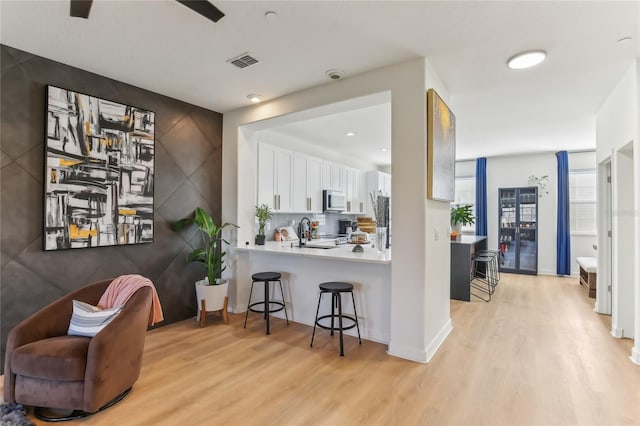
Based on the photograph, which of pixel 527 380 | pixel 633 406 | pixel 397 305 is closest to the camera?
pixel 633 406

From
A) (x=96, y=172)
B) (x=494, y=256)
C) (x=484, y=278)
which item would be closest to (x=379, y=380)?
(x=96, y=172)

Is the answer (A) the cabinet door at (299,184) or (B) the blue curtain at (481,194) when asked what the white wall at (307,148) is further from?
(B) the blue curtain at (481,194)

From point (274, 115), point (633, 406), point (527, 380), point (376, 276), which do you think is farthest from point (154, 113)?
point (633, 406)

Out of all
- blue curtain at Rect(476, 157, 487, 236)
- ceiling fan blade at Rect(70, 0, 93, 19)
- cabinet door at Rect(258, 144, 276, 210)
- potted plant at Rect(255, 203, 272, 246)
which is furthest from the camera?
blue curtain at Rect(476, 157, 487, 236)

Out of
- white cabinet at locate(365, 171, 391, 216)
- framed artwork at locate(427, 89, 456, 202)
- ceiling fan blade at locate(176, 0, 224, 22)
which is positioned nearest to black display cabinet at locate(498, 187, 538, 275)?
white cabinet at locate(365, 171, 391, 216)

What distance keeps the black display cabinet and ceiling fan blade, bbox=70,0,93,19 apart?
25.4 feet

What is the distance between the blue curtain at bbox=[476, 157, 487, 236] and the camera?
732 cm

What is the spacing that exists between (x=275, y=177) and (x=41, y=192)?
2834 millimetres

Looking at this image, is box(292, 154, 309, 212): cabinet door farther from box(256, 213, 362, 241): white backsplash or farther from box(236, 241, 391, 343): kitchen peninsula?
box(236, 241, 391, 343): kitchen peninsula

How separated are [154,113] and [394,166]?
2755 mm

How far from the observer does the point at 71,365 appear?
1.98 meters

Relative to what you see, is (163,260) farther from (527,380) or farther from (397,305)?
(527,380)

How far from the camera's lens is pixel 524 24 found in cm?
228

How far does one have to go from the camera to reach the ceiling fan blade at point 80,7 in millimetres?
1593
